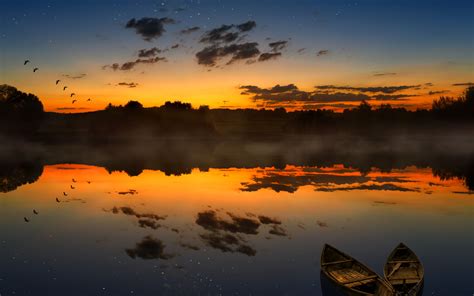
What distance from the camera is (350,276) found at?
24.5 meters

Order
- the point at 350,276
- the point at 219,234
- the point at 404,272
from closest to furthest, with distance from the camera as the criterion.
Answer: the point at 350,276 → the point at 404,272 → the point at 219,234

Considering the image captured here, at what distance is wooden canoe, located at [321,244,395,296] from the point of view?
2136 centimetres

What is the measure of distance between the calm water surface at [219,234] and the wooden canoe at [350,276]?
49.0 inches

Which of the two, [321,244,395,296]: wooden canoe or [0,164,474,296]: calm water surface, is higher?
[321,244,395,296]: wooden canoe

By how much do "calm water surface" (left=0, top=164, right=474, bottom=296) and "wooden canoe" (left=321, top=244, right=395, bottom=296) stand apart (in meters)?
1.24

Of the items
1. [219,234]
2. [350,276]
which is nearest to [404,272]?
[350,276]

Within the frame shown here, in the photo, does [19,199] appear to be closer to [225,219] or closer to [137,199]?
[137,199]

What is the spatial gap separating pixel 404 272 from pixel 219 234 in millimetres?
15516

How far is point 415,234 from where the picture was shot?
118 feet

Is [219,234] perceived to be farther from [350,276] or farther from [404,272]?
[404,272]

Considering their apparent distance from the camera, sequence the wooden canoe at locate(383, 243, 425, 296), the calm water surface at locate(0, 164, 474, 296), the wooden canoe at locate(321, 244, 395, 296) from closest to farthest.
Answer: the wooden canoe at locate(321, 244, 395, 296)
the wooden canoe at locate(383, 243, 425, 296)
the calm water surface at locate(0, 164, 474, 296)

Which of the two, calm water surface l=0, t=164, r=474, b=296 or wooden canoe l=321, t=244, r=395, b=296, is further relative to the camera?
calm water surface l=0, t=164, r=474, b=296

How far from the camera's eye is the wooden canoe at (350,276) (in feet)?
70.1

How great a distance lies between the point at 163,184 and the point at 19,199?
69.4ft
